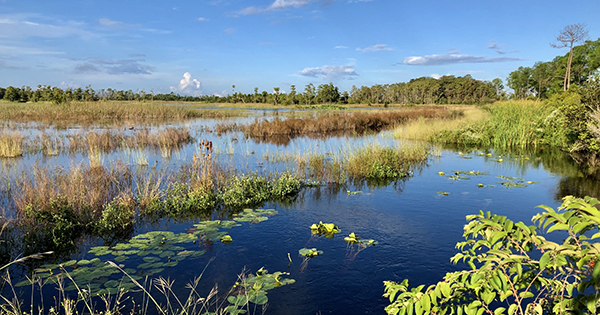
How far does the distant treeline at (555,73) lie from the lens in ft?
178

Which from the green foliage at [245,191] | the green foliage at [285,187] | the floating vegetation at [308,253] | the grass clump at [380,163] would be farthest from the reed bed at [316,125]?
the floating vegetation at [308,253]

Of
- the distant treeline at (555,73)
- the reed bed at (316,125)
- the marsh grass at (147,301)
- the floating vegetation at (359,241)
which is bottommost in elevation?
the marsh grass at (147,301)

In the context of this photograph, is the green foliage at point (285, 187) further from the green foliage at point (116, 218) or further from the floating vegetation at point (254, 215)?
the green foliage at point (116, 218)

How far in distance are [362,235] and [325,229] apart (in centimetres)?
76

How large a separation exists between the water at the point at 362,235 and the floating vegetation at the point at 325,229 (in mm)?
145

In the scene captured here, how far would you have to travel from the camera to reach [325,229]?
23.9 feet

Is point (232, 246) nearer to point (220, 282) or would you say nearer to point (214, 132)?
point (220, 282)

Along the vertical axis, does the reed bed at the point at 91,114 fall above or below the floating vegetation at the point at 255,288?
above

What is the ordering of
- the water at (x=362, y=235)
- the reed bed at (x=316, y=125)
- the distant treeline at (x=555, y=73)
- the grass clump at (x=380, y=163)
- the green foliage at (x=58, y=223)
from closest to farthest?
the water at (x=362, y=235), the green foliage at (x=58, y=223), the grass clump at (x=380, y=163), the reed bed at (x=316, y=125), the distant treeline at (x=555, y=73)

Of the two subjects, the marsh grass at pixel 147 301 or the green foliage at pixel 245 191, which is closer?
the marsh grass at pixel 147 301

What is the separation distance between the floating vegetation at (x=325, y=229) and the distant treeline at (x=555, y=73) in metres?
42.0

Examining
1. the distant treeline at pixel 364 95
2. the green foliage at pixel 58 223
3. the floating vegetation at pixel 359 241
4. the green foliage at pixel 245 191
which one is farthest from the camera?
the distant treeline at pixel 364 95

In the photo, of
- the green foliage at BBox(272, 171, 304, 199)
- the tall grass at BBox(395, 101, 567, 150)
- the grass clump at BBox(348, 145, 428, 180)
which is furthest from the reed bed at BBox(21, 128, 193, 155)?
the tall grass at BBox(395, 101, 567, 150)

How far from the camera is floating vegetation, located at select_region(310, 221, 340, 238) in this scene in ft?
23.6
